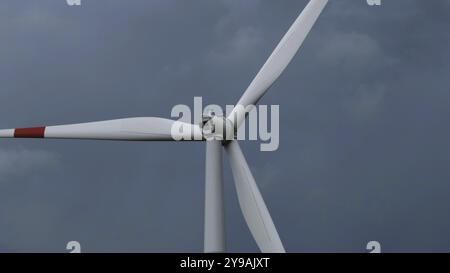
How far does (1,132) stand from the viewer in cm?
2838

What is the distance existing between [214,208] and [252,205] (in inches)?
53.1

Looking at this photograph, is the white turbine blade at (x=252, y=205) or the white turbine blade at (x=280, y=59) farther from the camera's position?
the white turbine blade at (x=280, y=59)

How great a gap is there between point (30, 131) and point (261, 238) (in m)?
9.14

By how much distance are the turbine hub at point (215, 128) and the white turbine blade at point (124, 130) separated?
0.77 feet

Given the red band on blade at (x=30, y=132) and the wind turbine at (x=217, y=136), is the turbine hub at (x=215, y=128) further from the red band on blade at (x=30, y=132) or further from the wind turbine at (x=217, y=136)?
the red band on blade at (x=30, y=132)

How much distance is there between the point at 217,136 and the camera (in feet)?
84.7

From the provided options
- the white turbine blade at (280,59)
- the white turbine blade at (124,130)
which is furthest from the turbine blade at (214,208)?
the white turbine blade at (280,59)

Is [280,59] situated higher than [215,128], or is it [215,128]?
[280,59]

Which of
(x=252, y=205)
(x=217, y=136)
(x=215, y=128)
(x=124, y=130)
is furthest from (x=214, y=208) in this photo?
(x=124, y=130)

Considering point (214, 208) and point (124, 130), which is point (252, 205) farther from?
point (124, 130)

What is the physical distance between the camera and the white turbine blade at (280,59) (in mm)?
27453

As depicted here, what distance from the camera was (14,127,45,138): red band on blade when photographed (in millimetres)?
28125
